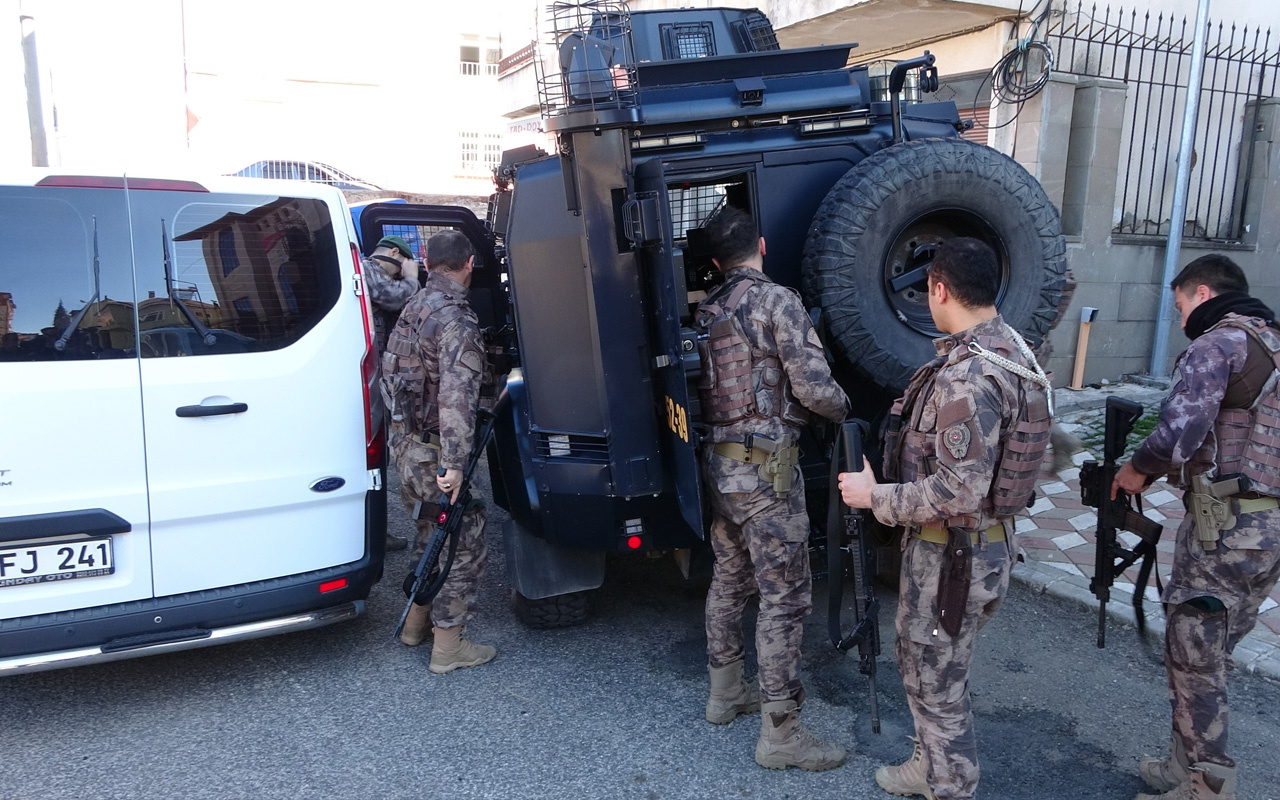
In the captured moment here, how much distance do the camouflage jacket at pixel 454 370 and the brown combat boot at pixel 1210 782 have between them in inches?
104

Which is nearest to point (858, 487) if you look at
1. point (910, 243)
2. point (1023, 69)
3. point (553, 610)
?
point (910, 243)

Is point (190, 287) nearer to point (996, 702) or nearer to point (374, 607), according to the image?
point (374, 607)

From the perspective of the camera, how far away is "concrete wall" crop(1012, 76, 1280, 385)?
284 inches

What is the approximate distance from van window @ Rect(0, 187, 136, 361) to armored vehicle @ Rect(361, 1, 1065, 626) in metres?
1.36

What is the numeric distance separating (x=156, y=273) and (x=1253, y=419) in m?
3.55

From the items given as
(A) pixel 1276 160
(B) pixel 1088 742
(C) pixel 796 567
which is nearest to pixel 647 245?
(C) pixel 796 567

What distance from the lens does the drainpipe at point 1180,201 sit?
7.12 m

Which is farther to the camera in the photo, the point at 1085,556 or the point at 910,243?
the point at 1085,556

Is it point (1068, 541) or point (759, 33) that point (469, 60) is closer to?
point (759, 33)

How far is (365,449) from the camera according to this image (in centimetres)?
351

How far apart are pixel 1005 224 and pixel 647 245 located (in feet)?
4.85

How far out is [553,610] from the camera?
13.0 ft

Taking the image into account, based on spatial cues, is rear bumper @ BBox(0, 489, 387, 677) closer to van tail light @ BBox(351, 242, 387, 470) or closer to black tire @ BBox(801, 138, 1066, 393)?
van tail light @ BBox(351, 242, 387, 470)

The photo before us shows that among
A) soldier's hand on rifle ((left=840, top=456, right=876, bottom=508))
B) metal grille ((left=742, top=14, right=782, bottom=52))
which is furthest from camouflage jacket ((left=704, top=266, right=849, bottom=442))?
metal grille ((left=742, top=14, right=782, bottom=52))
